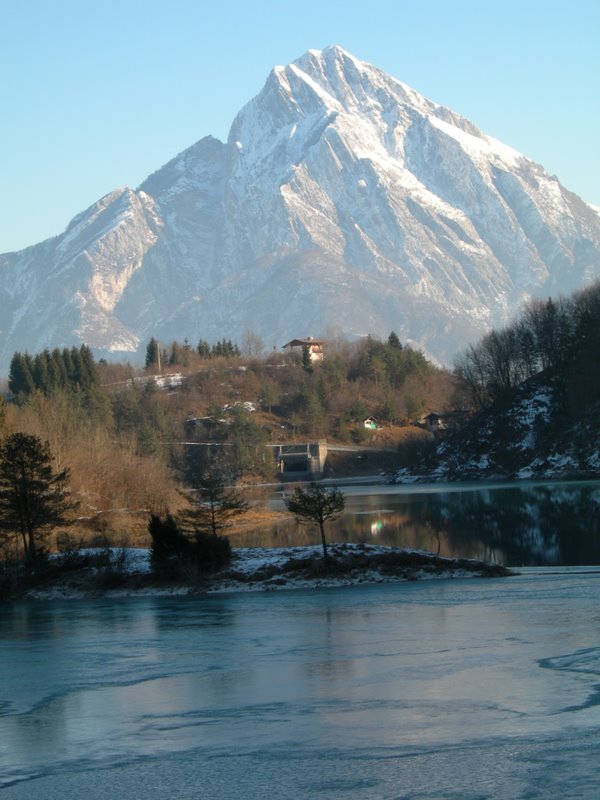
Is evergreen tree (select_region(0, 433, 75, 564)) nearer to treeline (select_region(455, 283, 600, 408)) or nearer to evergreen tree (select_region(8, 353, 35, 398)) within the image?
treeline (select_region(455, 283, 600, 408))

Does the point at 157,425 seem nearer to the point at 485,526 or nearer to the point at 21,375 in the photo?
the point at 21,375

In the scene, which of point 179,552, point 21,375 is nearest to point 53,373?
point 21,375

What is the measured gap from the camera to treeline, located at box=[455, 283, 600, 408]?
13288 centimetres

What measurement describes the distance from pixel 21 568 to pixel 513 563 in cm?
2325

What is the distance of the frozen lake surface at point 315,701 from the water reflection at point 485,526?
15.6m

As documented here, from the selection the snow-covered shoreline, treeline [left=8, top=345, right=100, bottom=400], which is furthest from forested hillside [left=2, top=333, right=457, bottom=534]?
the snow-covered shoreline

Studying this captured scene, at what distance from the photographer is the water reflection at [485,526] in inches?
2253

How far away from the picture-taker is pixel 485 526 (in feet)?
237

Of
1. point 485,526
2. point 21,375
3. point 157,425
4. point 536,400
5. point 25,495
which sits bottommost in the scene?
point 485,526

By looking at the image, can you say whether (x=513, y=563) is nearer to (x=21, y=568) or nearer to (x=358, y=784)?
(x=21, y=568)

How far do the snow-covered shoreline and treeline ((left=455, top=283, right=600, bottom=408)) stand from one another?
85.0 m

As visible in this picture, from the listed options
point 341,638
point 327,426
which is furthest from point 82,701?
point 327,426

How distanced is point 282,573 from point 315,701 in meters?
24.9

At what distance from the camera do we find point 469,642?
1217 inches
